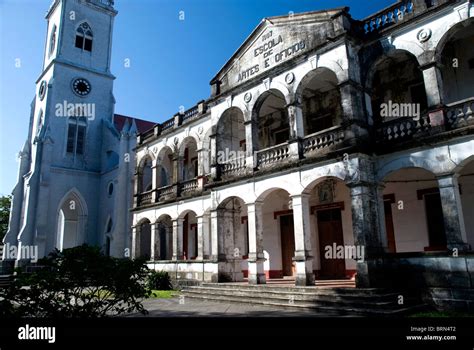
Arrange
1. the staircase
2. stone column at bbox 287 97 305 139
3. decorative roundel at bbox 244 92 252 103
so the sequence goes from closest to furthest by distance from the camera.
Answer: the staircase, stone column at bbox 287 97 305 139, decorative roundel at bbox 244 92 252 103

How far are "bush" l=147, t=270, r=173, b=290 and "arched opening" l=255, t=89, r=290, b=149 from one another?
8.03m

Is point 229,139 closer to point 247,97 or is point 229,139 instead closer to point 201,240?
point 247,97

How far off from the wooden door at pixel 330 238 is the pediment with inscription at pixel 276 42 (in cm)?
636

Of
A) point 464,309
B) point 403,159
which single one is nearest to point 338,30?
point 403,159

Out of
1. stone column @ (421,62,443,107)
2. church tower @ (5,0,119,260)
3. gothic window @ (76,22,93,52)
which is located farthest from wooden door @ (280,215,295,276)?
gothic window @ (76,22,93,52)

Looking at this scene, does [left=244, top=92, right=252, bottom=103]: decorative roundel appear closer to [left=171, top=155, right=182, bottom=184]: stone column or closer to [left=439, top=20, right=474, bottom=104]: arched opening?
[left=171, top=155, right=182, bottom=184]: stone column

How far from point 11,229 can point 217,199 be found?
69.3 ft

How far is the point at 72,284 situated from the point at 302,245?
762 cm

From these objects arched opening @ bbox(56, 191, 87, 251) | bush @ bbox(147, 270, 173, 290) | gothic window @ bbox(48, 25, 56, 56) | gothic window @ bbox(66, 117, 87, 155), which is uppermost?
gothic window @ bbox(48, 25, 56, 56)

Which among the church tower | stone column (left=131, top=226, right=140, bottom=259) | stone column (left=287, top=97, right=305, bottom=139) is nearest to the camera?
stone column (left=287, top=97, right=305, bottom=139)

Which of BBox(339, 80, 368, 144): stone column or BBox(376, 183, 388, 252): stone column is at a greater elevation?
BBox(339, 80, 368, 144): stone column

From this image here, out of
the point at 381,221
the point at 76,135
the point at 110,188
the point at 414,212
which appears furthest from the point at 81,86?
the point at 414,212

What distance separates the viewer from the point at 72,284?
5965 millimetres

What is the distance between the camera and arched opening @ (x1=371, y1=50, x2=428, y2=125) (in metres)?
12.4
